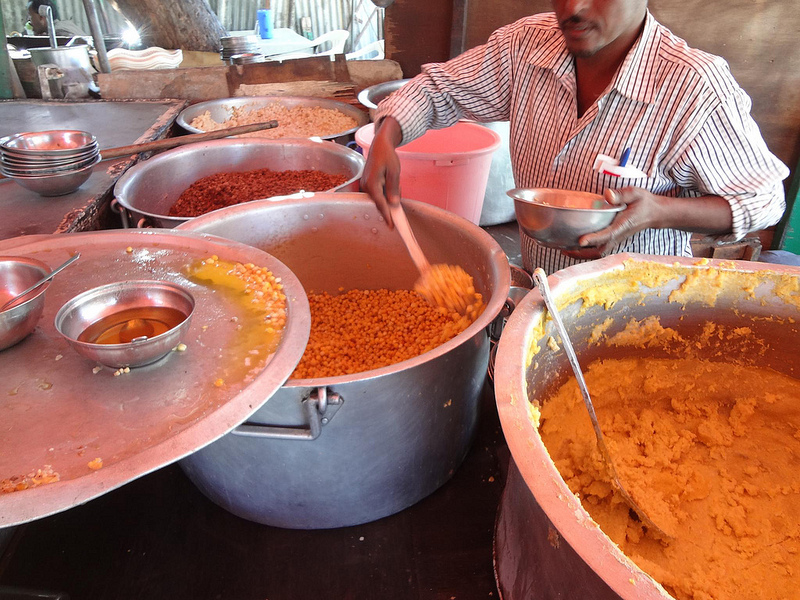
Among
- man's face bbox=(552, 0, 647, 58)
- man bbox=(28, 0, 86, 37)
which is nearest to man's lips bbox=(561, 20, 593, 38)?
man's face bbox=(552, 0, 647, 58)

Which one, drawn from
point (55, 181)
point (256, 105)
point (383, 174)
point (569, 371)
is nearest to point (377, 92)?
point (256, 105)

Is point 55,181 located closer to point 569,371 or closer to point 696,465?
point 569,371

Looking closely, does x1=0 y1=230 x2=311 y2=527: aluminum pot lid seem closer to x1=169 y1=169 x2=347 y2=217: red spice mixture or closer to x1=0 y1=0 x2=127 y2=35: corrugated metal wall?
x1=169 y1=169 x2=347 y2=217: red spice mixture

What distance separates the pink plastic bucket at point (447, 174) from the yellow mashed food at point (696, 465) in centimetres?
136

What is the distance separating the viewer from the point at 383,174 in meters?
1.82

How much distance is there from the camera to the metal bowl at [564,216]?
1326 millimetres

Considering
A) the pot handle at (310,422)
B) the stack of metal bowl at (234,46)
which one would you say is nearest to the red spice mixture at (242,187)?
the pot handle at (310,422)

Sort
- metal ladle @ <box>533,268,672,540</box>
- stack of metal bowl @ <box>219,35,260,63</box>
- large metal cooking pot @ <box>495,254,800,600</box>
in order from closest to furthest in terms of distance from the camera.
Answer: large metal cooking pot @ <box>495,254,800,600</box>
metal ladle @ <box>533,268,672,540</box>
stack of metal bowl @ <box>219,35,260,63</box>

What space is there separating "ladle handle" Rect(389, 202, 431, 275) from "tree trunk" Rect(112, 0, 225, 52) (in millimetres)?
4423

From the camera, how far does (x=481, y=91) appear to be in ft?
6.33

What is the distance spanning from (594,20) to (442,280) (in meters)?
0.93

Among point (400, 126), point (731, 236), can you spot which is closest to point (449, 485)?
point (731, 236)

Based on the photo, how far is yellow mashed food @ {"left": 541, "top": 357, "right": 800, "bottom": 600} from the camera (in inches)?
43.5

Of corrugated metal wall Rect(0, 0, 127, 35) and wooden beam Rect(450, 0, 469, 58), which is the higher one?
wooden beam Rect(450, 0, 469, 58)
